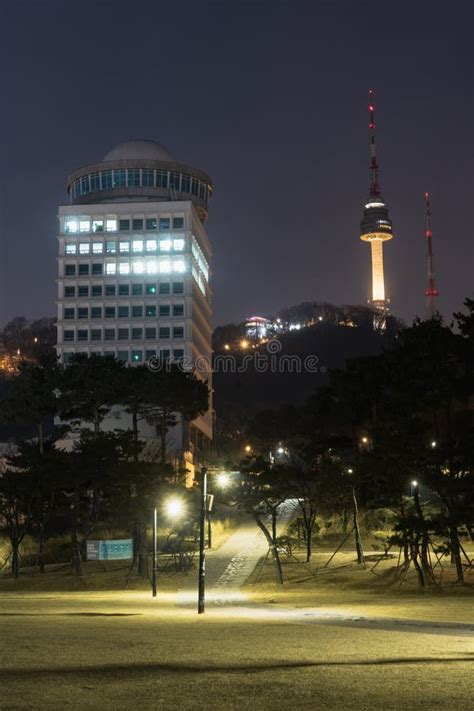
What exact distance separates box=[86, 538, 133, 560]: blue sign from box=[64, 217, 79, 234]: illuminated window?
8192cm

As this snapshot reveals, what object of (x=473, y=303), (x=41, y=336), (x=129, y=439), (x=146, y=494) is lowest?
(x=146, y=494)

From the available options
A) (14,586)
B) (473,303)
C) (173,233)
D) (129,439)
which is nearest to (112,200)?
(173,233)

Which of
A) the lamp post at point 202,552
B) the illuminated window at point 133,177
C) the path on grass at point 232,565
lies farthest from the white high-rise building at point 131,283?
the lamp post at point 202,552

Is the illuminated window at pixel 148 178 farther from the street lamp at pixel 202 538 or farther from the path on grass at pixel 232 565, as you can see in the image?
the street lamp at pixel 202 538

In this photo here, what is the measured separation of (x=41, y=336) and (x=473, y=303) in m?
146

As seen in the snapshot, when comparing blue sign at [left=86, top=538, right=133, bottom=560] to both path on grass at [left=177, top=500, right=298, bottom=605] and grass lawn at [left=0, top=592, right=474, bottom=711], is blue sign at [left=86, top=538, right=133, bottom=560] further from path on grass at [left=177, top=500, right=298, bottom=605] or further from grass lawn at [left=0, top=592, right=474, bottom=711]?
grass lawn at [left=0, top=592, right=474, bottom=711]

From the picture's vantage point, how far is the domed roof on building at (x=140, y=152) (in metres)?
144

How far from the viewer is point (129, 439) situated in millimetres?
63188

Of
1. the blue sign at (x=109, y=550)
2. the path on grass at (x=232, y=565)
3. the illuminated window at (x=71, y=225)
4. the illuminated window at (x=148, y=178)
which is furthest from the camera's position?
the illuminated window at (x=148, y=178)

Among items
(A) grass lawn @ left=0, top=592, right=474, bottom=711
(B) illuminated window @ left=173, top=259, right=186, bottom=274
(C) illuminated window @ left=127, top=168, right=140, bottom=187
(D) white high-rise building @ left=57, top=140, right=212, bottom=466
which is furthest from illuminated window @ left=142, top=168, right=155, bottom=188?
(A) grass lawn @ left=0, top=592, right=474, bottom=711

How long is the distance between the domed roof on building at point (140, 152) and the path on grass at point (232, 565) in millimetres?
79021

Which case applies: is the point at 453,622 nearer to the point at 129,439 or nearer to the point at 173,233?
the point at 129,439

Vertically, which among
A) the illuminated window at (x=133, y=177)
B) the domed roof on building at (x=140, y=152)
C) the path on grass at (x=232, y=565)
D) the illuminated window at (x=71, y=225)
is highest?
the domed roof on building at (x=140, y=152)

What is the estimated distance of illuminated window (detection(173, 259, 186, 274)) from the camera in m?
128
